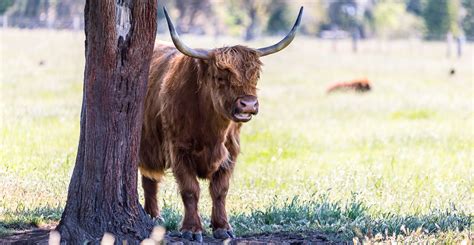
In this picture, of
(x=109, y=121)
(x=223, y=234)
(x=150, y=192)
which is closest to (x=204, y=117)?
(x=223, y=234)

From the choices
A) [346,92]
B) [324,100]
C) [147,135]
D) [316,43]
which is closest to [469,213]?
[147,135]

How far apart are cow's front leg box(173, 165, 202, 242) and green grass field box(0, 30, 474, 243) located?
37 cm

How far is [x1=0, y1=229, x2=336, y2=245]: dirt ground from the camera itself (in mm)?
7965

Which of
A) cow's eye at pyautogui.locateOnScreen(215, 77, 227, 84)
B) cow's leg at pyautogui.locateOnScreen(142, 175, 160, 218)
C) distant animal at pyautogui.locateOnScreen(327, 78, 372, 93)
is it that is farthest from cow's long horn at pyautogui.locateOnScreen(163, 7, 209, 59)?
distant animal at pyautogui.locateOnScreen(327, 78, 372, 93)

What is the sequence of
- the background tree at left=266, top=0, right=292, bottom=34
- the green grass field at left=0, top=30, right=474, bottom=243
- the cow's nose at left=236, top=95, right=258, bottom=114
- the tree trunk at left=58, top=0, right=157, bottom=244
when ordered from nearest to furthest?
the tree trunk at left=58, top=0, right=157, bottom=244, the cow's nose at left=236, top=95, right=258, bottom=114, the green grass field at left=0, top=30, right=474, bottom=243, the background tree at left=266, top=0, right=292, bottom=34

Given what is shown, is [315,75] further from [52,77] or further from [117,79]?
[117,79]

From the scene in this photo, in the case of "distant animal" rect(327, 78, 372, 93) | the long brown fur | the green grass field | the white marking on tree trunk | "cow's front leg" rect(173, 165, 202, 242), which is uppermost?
the white marking on tree trunk

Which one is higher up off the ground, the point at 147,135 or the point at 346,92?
the point at 147,135

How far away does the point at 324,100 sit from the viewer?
26.8 metres

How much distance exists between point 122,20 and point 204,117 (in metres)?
1.49

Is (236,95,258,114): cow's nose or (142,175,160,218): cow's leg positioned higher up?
(236,95,258,114): cow's nose

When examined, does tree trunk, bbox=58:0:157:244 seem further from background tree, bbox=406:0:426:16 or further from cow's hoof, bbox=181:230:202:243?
background tree, bbox=406:0:426:16

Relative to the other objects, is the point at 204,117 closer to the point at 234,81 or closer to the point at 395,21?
the point at 234,81

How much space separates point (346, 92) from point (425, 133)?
10292 millimetres
